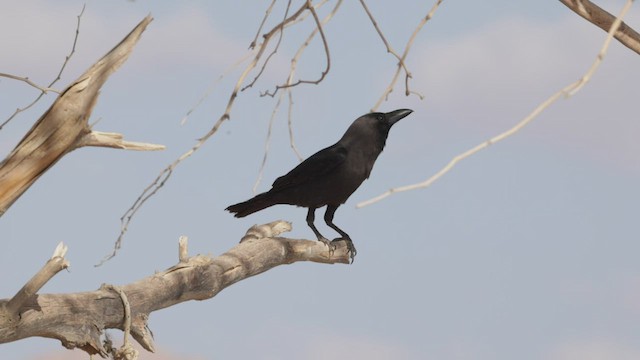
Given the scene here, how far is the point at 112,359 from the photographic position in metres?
3.27

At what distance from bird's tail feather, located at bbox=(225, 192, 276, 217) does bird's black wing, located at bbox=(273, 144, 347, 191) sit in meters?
0.09

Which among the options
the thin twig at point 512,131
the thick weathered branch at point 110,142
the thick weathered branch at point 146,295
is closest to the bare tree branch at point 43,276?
the thick weathered branch at point 146,295

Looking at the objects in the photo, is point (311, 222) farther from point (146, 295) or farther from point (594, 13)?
point (594, 13)

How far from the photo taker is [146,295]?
3523mm

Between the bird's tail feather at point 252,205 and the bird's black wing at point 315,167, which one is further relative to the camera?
the bird's tail feather at point 252,205

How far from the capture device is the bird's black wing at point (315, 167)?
4.62 meters

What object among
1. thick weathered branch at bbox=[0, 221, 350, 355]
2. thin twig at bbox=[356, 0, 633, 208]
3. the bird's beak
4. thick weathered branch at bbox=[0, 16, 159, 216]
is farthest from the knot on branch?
thin twig at bbox=[356, 0, 633, 208]

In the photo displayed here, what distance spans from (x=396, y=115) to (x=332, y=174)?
0.56m

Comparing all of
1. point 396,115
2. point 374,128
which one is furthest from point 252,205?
point 396,115

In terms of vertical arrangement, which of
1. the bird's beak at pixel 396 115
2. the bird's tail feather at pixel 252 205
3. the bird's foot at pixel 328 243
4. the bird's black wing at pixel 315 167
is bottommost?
the bird's foot at pixel 328 243

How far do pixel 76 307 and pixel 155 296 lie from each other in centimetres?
47

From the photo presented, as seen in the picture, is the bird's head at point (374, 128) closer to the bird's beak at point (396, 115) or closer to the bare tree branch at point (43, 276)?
the bird's beak at point (396, 115)

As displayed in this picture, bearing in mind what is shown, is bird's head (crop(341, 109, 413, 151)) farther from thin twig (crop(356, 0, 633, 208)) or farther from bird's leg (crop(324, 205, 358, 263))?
thin twig (crop(356, 0, 633, 208))

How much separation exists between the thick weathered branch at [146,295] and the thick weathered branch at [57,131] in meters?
0.45
